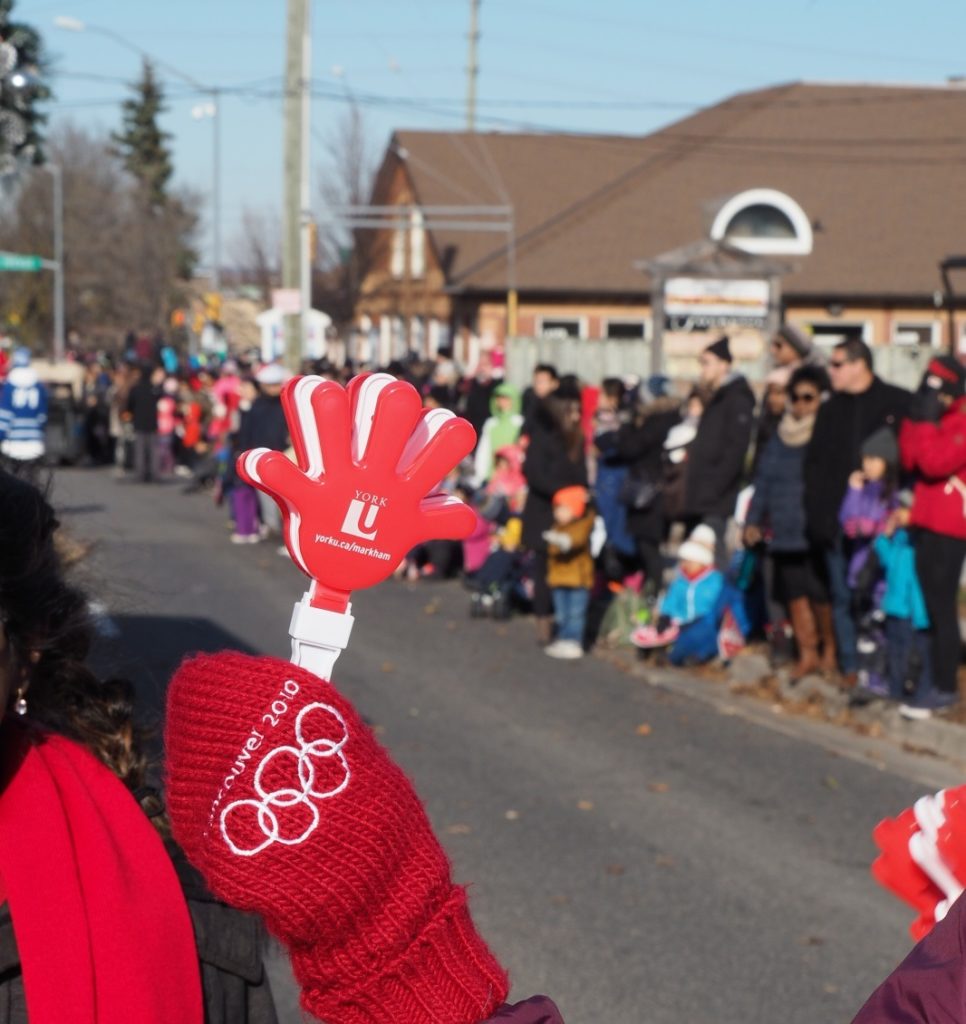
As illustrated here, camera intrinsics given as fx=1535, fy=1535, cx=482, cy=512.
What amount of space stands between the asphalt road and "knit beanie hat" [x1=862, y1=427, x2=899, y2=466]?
1519mm

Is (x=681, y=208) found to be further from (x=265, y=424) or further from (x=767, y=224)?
(x=265, y=424)

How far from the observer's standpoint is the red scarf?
5.09 feet

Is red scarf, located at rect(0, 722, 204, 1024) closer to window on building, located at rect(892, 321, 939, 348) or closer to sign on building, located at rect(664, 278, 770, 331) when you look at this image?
sign on building, located at rect(664, 278, 770, 331)

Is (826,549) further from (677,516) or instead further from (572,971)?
(572,971)

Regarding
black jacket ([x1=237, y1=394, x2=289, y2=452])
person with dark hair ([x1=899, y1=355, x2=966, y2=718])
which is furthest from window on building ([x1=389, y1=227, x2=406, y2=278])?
person with dark hair ([x1=899, y1=355, x2=966, y2=718])

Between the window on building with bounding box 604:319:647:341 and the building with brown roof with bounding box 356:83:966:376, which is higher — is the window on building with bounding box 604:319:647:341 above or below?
below

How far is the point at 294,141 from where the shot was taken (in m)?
21.1

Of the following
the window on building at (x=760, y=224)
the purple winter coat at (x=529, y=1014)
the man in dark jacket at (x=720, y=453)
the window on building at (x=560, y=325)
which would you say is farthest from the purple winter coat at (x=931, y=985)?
the window on building at (x=560, y=325)

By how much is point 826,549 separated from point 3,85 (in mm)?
8575

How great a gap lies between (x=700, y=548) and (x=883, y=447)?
173 cm

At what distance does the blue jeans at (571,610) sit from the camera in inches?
407

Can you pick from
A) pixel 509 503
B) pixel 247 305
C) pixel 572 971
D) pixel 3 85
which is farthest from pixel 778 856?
pixel 247 305

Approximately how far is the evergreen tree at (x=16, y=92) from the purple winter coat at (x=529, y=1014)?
447 inches

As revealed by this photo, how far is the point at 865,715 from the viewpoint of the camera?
27.3ft
